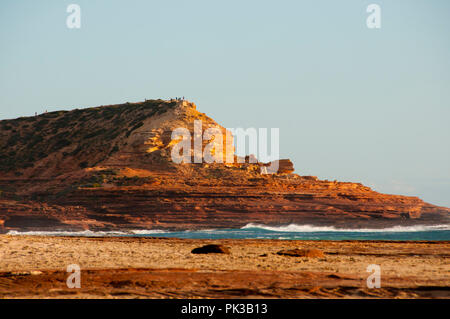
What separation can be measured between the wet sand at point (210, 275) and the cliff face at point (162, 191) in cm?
5879

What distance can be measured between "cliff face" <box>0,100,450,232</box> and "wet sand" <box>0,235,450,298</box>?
2314 inches

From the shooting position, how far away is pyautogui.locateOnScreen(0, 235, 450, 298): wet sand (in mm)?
16156
